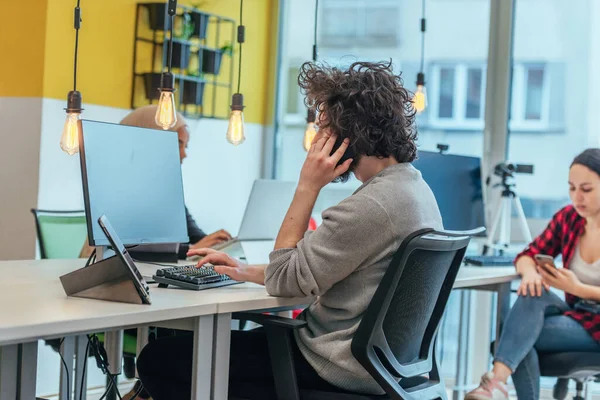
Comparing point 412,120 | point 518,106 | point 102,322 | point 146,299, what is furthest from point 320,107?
point 518,106

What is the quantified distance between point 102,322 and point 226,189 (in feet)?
10.9

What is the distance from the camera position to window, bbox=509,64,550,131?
4.43 meters

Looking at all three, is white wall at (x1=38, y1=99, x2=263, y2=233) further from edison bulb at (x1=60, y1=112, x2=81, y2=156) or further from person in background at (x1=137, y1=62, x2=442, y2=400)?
person in background at (x1=137, y1=62, x2=442, y2=400)

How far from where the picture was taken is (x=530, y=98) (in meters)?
4.48

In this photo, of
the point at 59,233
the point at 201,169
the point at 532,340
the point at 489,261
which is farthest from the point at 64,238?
the point at 532,340

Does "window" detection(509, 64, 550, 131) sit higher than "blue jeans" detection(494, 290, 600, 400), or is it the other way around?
"window" detection(509, 64, 550, 131)

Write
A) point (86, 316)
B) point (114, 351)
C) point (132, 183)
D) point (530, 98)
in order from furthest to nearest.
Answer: point (530, 98)
point (114, 351)
point (132, 183)
point (86, 316)

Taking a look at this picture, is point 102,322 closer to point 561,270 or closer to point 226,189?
point 561,270

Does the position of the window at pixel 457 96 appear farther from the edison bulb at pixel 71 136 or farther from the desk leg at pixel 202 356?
the desk leg at pixel 202 356

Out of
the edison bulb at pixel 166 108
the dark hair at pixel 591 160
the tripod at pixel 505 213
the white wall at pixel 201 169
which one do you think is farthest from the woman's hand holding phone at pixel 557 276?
the white wall at pixel 201 169

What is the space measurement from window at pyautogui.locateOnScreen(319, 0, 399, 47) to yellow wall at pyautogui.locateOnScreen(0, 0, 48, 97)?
75.7 inches

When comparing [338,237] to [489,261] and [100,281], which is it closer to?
[100,281]

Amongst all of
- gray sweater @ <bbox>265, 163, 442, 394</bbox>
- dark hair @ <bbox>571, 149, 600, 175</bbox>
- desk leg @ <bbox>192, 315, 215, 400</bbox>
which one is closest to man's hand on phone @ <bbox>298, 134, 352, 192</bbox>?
gray sweater @ <bbox>265, 163, 442, 394</bbox>

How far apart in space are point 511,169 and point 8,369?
9.30ft
